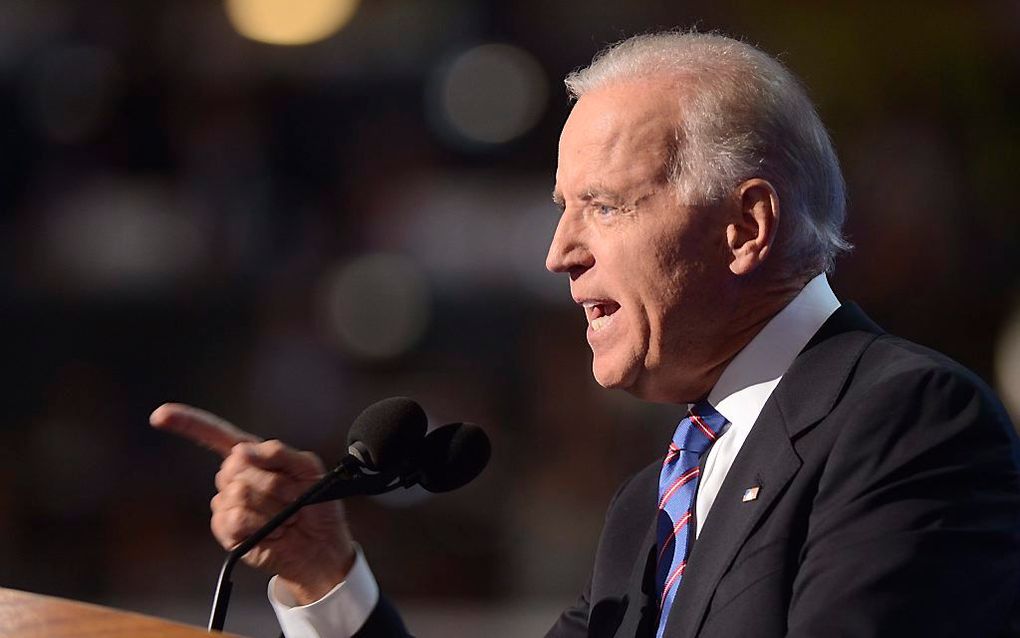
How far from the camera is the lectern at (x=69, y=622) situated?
137cm

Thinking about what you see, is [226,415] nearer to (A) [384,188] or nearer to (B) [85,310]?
(B) [85,310]

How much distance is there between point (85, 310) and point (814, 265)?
436 cm

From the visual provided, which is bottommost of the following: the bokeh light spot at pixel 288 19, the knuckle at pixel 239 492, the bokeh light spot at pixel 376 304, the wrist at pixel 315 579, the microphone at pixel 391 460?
the bokeh light spot at pixel 376 304

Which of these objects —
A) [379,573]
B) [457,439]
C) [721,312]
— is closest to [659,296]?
[721,312]

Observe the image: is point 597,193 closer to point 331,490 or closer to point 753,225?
point 753,225

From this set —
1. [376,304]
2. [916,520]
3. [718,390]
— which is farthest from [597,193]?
[376,304]

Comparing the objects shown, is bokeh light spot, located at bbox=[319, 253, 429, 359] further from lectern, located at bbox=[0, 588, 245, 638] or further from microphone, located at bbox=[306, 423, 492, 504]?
lectern, located at bbox=[0, 588, 245, 638]

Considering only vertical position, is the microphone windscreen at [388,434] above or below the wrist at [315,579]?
above

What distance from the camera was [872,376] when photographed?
1.83m

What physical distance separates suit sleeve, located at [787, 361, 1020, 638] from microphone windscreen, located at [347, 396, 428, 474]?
56 centimetres

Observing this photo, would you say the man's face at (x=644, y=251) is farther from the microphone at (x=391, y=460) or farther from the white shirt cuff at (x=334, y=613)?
the white shirt cuff at (x=334, y=613)

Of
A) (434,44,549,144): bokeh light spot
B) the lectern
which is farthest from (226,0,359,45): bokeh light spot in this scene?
the lectern

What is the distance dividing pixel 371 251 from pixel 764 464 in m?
4.18

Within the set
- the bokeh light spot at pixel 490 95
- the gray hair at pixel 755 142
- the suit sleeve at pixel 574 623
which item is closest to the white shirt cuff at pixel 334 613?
the suit sleeve at pixel 574 623
